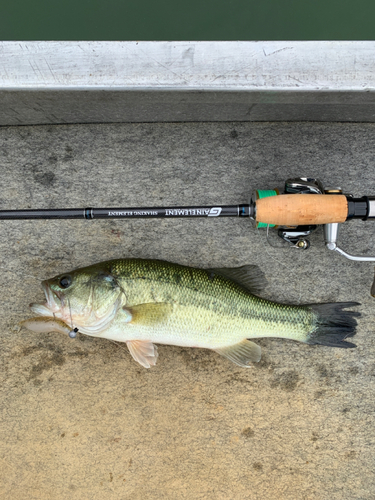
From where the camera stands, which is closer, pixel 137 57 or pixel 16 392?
pixel 137 57

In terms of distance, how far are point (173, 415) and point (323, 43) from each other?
2.32 m

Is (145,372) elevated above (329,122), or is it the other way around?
(329,122)

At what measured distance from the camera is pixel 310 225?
2010mm

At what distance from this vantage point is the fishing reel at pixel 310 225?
1.75 meters

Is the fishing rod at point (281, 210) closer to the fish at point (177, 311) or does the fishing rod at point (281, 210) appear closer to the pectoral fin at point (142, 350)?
the fish at point (177, 311)

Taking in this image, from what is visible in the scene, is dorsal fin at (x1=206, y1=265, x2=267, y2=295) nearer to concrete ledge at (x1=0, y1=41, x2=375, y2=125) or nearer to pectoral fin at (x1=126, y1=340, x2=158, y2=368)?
pectoral fin at (x1=126, y1=340, x2=158, y2=368)

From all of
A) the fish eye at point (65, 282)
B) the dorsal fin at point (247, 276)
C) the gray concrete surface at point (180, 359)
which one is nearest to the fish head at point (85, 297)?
the fish eye at point (65, 282)

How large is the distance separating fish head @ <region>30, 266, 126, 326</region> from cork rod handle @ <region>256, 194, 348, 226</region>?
898 millimetres

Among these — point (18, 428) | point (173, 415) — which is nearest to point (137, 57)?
point (173, 415)

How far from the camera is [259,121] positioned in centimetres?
223

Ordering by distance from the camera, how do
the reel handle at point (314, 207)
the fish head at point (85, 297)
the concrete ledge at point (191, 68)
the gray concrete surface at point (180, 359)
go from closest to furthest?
the concrete ledge at point (191, 68) → the reel handle at point (314, 207) → the fish head at point (85, 297) → the gray concrete surface at point (180, 359)

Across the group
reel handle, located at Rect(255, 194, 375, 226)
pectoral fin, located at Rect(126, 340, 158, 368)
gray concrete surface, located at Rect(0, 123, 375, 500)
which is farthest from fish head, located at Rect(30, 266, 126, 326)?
reel handle, located at Rect(255, 194, 375, 226)

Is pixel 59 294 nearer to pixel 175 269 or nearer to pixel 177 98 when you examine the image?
pixel 175 269

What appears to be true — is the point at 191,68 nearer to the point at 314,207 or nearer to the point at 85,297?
the point at 314,207
